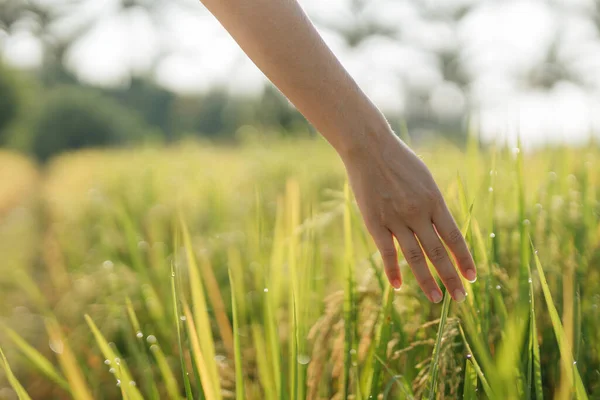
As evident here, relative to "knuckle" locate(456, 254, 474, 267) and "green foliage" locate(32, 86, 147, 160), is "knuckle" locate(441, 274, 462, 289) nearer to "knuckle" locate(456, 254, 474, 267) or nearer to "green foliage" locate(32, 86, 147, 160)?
"knuckle" locate(456, 254, 474, 267)

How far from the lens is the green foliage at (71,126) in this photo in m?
10.8

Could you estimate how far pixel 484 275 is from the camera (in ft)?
3.37

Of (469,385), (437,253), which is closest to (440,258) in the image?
(437,253)

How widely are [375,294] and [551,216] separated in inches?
20.2

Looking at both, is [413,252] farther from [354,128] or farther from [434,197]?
[354,128]

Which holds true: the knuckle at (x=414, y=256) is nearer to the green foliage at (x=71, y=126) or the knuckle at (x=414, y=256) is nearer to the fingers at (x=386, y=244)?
the fingers at (x=386, y=244)

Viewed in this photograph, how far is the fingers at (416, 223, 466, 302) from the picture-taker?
816 mm

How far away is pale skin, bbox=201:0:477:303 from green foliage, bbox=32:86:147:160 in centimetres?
1066

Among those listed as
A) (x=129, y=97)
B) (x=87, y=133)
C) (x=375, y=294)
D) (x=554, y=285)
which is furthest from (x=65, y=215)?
(x=129, y=97)

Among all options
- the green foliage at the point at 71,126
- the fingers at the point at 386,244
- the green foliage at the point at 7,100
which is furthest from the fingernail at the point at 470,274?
the green foliage at the point at 7,100

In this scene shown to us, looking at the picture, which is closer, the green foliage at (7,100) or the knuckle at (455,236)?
the knuckle at (455,236)

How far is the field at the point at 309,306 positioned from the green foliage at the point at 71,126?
27.4 ft

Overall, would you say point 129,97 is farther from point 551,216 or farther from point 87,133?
point 551,216

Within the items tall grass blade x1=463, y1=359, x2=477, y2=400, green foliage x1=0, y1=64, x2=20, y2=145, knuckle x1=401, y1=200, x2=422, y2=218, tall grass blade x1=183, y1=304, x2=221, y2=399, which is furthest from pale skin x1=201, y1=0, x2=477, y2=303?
green foliage x1=0, y1=64, x2=20, y2=145
